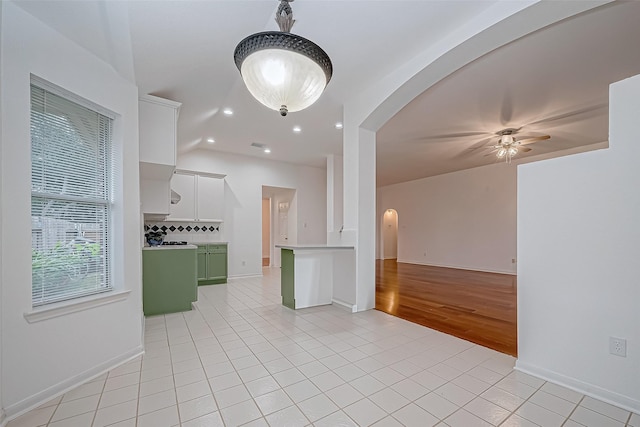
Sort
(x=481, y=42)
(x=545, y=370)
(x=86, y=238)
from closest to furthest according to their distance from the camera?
(x=545, y=370) < (x=86, y=238) < (x=481, y=42)

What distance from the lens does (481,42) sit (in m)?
2.47

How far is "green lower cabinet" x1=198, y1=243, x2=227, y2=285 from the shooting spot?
579cm

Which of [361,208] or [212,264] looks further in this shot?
[212,264]

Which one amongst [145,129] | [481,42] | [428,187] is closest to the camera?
[481,42]

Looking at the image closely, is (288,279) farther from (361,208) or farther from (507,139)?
(507,139)

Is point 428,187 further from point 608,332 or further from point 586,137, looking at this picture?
point 608,332

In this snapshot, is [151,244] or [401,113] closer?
[401,113]

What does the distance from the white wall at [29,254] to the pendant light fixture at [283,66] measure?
1.43 m

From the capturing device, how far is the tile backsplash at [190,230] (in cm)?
578

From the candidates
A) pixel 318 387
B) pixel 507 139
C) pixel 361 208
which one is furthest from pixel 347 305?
pixel 507 139

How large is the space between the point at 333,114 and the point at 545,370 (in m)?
4.07

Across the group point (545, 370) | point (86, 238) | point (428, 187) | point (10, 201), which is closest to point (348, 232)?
point (545, 370)

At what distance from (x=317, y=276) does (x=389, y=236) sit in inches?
331

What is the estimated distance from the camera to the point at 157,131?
342cm
